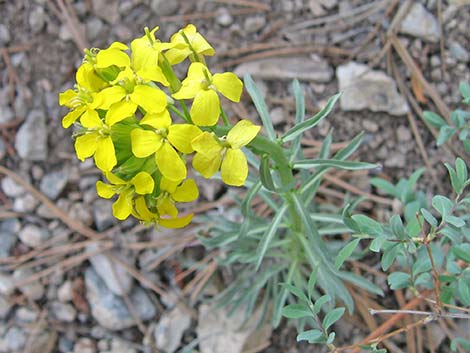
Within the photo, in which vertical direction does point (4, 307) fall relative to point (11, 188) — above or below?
below

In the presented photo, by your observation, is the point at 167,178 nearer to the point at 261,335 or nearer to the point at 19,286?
the point at 261,335

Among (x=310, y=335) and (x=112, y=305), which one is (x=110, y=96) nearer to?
(x=310, y=335)

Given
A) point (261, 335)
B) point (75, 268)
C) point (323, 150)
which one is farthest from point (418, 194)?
point (75, 268)

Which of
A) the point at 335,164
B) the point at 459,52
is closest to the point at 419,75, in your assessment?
the point at 459,52

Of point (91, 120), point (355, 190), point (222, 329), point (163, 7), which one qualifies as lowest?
point (222, 329)

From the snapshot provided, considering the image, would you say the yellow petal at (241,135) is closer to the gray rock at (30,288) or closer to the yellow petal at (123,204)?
the yellow petal at (123,204)

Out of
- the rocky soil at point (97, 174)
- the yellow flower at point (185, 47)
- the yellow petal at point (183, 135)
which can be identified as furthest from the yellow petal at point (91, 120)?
the rocky soil at point (97, 174)
